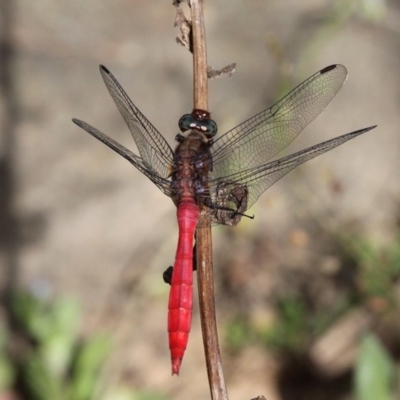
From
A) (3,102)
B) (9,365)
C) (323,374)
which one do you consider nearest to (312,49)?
(3,102)

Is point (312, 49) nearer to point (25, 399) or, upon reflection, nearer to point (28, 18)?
point (28, 18)

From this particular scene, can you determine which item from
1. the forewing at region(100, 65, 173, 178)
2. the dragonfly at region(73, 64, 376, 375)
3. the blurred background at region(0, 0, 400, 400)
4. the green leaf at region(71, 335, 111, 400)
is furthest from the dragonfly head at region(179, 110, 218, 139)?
the green leaf at region(71, 335, 111, 400)

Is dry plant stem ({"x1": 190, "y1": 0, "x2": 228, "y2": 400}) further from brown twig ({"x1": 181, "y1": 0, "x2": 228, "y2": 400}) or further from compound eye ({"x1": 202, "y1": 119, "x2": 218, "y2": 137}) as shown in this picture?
compound eye ({"x1": 202, "y1": 119, "x2": 218, "y2": 137})

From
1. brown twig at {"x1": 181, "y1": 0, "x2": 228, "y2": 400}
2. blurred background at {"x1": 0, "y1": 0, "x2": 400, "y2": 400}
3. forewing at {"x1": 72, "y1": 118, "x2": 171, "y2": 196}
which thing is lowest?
brown twig at {"x1": 181, "y1": 0, "x2": 228, "y2": 400}

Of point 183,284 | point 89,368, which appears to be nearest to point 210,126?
point 183,284

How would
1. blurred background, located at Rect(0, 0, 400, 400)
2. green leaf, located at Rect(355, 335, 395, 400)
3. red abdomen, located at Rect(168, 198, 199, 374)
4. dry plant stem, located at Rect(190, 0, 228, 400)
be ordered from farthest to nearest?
1. blurred background, located at Rect(0, 0, 400, 400)
2. green leaf, located at Rect(355, 335, 395, 400)
3. red abdomen, located at Rect(168, 198, 199, 374)
4. dry plant stem, located at Rect(190, 0, 228, 400)
